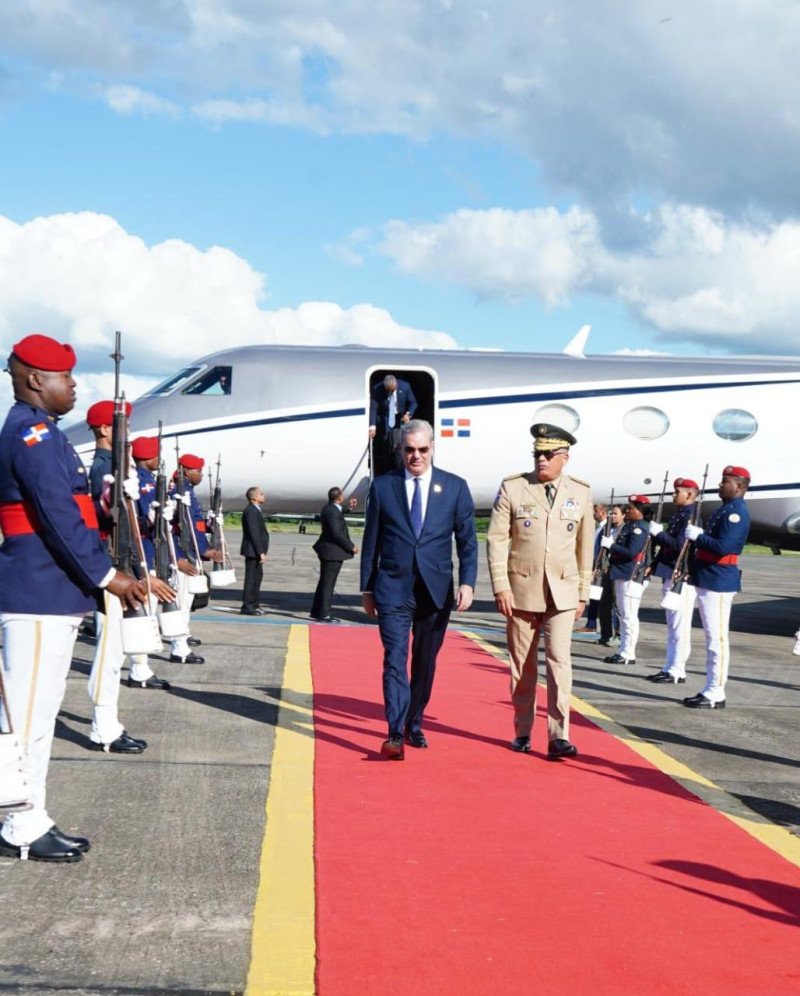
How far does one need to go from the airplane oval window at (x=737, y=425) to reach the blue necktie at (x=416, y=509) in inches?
404

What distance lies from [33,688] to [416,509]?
3011 millimetres

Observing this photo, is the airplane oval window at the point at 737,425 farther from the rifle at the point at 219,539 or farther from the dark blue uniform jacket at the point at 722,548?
the rifle at the point at 219,539

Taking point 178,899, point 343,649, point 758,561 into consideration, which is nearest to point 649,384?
point 343,649

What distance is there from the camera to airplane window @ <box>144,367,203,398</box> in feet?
52.2

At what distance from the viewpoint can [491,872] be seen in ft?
15.8

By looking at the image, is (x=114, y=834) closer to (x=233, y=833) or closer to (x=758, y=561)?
(x=233, y=833)

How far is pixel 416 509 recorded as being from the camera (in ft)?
23.7

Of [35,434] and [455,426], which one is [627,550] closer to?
[455,426]

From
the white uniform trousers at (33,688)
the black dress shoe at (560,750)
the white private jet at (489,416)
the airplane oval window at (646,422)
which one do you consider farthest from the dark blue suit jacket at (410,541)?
the airplane oval window at (646,422)

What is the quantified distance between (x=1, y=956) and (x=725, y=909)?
2670 millimetres

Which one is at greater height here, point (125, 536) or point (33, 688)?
point (125, 536)

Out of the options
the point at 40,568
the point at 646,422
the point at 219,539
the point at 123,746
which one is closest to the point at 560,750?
the point at 123,746

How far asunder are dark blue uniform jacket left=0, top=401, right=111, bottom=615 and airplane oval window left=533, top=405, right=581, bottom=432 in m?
11.7

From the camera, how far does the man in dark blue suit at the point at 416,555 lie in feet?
23.4
